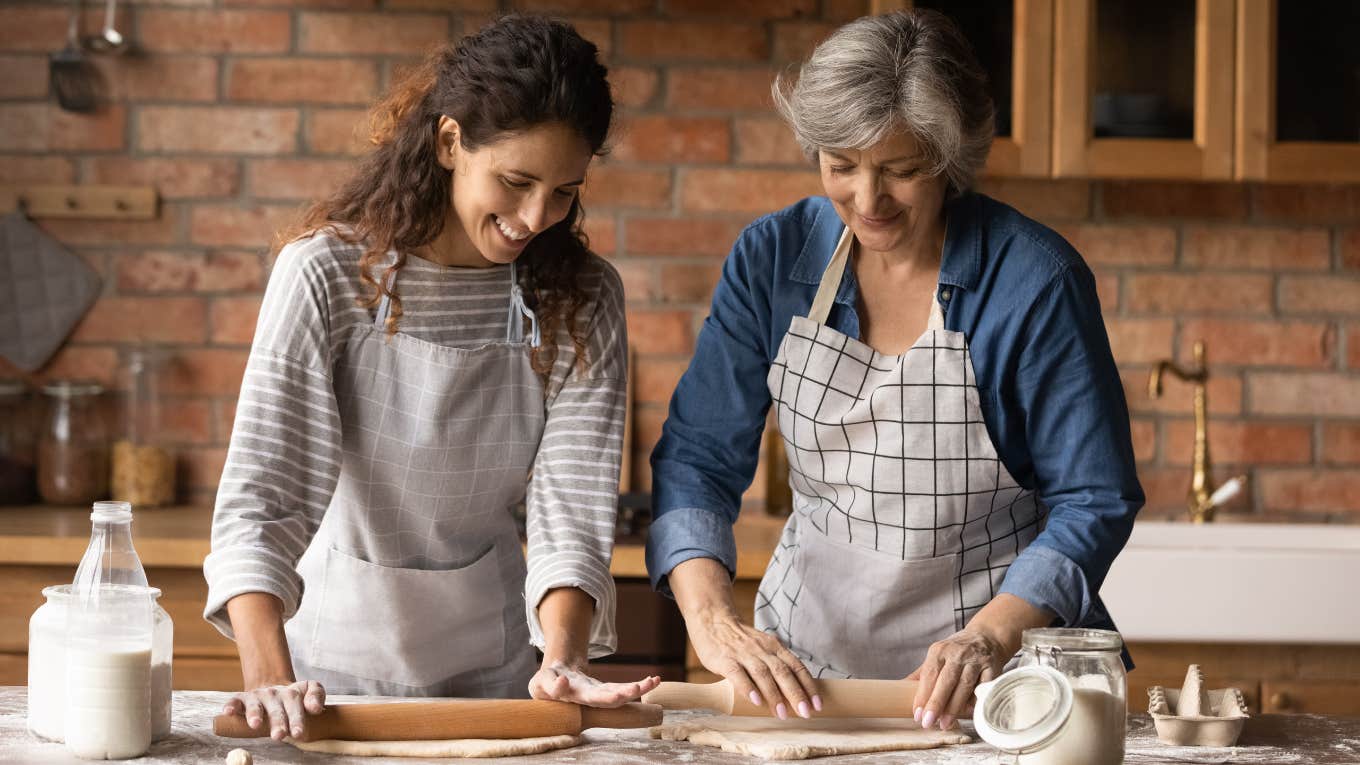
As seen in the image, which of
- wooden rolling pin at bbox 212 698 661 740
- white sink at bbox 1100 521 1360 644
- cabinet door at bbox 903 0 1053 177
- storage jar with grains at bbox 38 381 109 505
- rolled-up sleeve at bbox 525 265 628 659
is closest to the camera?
wooden rolling pin at bbox 212 698 661 740

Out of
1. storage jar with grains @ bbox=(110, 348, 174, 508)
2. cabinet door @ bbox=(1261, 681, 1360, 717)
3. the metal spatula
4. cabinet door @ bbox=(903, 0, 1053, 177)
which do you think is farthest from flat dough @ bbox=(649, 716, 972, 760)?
the metal spatula

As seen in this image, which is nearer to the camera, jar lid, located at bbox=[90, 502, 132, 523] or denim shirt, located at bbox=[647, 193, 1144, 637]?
jar lid, located at bbox=[90, 502, 132, 523]

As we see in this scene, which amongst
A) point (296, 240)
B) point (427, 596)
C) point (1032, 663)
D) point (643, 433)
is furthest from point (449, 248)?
point (643, 433)

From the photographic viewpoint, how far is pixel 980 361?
142 cm

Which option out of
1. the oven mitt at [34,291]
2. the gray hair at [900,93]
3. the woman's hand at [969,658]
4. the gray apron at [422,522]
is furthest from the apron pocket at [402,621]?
the oven mitt at [34,291]

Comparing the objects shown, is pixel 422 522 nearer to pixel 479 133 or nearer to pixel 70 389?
pixel 479 133

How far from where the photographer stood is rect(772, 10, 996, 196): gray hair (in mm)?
1316

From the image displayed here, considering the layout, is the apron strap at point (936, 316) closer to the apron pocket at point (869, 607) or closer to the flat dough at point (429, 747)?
the apron pocket at point (869, 607)

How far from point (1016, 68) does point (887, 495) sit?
1180mm

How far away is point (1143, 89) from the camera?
2.42m

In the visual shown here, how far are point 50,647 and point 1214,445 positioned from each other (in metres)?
2.17

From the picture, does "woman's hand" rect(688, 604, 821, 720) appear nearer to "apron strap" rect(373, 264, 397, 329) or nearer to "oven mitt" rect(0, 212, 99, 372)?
"apron strap" rect(373, 264, 397, 329)

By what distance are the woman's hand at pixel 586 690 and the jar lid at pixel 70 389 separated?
1.64m

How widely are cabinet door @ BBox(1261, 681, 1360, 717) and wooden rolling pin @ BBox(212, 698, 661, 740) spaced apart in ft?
4.33
